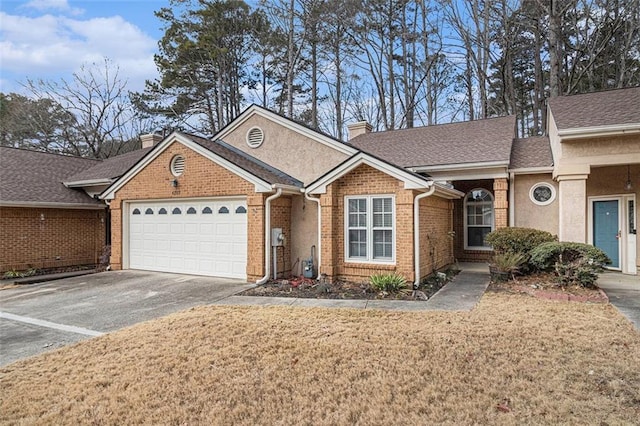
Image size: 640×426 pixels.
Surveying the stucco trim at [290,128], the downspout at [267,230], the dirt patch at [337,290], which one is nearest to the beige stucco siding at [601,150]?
the dirt patch at [337,290]

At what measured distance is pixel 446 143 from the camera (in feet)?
44.5

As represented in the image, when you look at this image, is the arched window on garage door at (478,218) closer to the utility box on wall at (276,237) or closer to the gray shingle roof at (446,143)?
the gray shingle roof at (446,143)

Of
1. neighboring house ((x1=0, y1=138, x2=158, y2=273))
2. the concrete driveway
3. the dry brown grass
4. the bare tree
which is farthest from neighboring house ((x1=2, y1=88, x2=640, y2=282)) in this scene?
the bare tree

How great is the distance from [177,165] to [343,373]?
9425mm

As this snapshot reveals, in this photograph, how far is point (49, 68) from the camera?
2297 cm

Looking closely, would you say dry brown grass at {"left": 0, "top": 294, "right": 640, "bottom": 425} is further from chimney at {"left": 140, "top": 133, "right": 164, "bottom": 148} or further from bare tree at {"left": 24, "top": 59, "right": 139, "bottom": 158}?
bare tree at {"left": 24, "top": 59, "right": 139, "bottom": 158}

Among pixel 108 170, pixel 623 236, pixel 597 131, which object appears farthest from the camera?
pixel 108 170

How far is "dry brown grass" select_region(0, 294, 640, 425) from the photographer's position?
140 inches

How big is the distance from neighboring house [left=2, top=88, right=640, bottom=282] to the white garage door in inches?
1.5

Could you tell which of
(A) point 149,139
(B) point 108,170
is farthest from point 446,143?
(A) point 149,139

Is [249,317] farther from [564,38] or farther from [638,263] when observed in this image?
[564,38]

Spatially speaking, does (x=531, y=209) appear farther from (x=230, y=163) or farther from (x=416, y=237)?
(x=230, y=163)

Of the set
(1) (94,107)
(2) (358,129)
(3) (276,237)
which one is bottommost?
(3) (276,237)

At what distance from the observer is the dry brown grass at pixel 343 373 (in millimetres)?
3568
